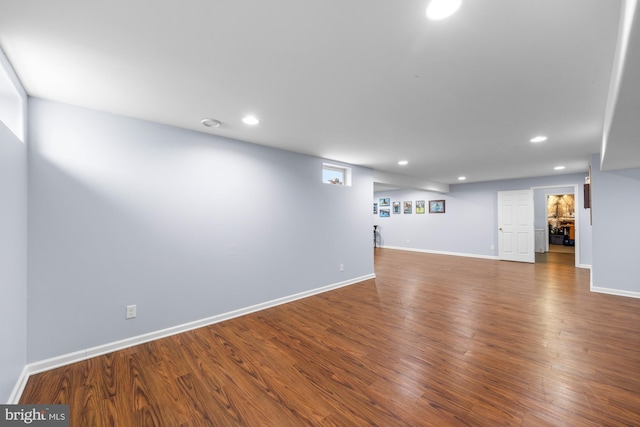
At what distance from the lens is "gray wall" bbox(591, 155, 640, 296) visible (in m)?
4.03

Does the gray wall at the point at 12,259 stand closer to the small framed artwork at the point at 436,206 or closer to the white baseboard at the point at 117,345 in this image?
the white baseboard at the point at 117,345

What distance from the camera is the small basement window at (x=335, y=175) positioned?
15.6ft

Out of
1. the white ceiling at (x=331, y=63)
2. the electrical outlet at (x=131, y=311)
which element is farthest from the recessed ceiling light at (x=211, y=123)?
the electrical outlet at (x=131, y=311)

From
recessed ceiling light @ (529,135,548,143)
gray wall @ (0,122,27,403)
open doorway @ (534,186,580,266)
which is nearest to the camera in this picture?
gray wall @ (0,122,27,403)

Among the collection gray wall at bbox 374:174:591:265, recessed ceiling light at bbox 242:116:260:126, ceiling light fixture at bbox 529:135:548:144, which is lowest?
gray wall at bbox 374:174:591:265

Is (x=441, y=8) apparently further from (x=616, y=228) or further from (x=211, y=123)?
(x=616, y=228)

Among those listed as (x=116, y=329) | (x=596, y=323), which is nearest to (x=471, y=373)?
(x=596, y=323)

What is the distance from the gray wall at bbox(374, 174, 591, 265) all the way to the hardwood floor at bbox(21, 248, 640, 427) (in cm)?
400

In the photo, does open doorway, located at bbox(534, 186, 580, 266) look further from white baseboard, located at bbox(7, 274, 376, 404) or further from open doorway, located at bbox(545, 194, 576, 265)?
white baseboard, located at bbox(7, 274, 376, 404)

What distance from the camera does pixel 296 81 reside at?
2.01 meters

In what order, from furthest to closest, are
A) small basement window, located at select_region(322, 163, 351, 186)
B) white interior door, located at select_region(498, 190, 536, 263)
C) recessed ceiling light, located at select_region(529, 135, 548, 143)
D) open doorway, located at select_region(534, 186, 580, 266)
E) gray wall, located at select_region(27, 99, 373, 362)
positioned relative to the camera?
open doorway, located at select_region(534, 186, 580, 266) < white interior door, located at select_region(498, 190, 536, 263) < small basement window, located at select_region(322, 163, 351, 186) < recessed ceiling light, located at select_region(529, 135, 548, 143) < gray wall, located at select_region(27, 99, 373, 362)

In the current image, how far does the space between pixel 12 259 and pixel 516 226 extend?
9.39 metres

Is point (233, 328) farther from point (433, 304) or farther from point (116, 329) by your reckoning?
point (433, 304)

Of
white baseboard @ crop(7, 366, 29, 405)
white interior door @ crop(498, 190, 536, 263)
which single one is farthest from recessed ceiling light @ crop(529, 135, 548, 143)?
white baseboard @ crop(7, 366, 29, 405)
